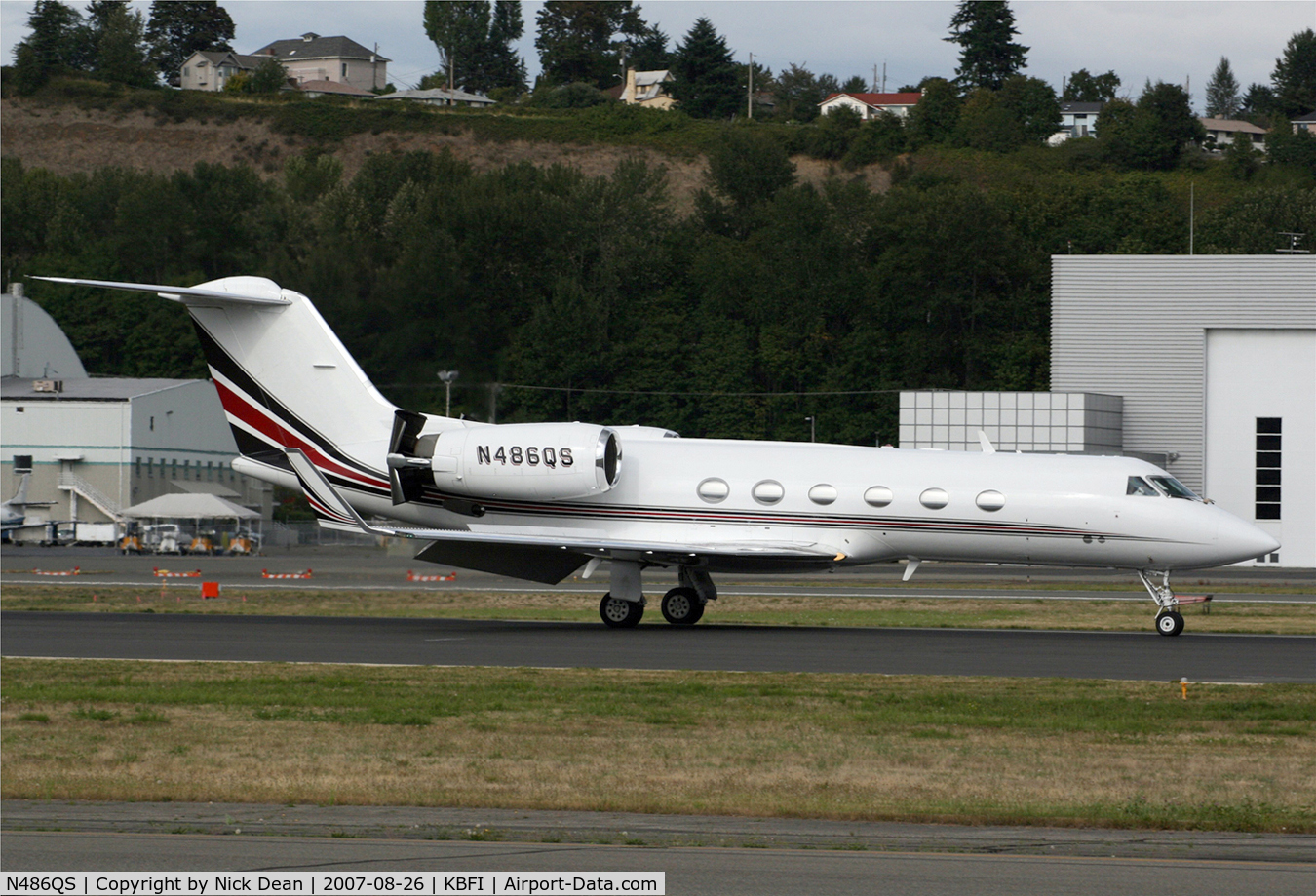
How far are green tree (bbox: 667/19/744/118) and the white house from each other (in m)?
16.4

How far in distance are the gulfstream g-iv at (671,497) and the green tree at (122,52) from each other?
14015cm

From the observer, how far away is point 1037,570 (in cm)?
5053

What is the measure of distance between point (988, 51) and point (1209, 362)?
105454mm

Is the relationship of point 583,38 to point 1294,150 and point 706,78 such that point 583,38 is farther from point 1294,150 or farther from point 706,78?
point 1294,150

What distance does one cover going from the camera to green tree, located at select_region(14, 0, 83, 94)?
149750mm

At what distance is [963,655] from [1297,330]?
1587 inches

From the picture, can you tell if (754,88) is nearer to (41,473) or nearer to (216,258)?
(216,258)

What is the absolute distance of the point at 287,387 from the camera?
28.0 meters

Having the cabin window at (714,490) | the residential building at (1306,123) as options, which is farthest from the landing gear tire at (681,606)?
the residential building at (1306,123)

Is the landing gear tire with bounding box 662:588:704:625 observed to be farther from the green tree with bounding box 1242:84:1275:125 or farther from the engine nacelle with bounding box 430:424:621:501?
the green tree with bounding box 1242:84:1275:125

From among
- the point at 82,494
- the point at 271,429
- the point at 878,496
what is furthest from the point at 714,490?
the point at 82,494

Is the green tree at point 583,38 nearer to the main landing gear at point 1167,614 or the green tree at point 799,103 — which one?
the green tree at point 799,103

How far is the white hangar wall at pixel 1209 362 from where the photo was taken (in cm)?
5666

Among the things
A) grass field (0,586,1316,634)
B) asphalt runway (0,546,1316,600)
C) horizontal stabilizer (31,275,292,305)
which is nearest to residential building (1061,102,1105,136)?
asphalt runway (0,546,1316,600)
